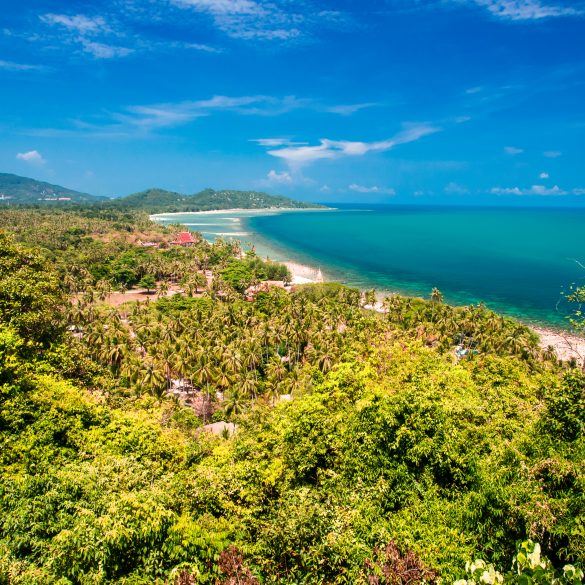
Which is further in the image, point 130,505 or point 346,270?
point 346,270

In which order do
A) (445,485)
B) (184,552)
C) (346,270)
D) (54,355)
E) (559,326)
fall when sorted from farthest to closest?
(346,270) → (559,326) → (54,355) → (445,485) → (184,552)

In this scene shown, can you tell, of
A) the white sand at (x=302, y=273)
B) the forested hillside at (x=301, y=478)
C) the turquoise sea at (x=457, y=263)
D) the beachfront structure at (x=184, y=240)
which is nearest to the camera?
the forested hillside at (x=301, y=478)

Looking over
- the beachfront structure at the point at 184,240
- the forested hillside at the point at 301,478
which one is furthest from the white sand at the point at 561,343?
the beachfront structure at the point at 184,240

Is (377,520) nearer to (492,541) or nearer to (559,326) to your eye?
(492,541)

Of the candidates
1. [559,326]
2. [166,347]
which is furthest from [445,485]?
[559,326]

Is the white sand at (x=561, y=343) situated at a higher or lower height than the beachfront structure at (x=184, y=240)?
lower

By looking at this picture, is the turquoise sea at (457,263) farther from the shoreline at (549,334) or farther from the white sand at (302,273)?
the white sand at (302,273)

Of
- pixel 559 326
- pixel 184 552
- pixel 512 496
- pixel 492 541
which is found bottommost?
pixel 559 326

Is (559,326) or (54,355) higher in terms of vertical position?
(54,355)

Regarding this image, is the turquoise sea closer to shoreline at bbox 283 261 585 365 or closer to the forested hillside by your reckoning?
shoreline at bbox 283 261 585 365
